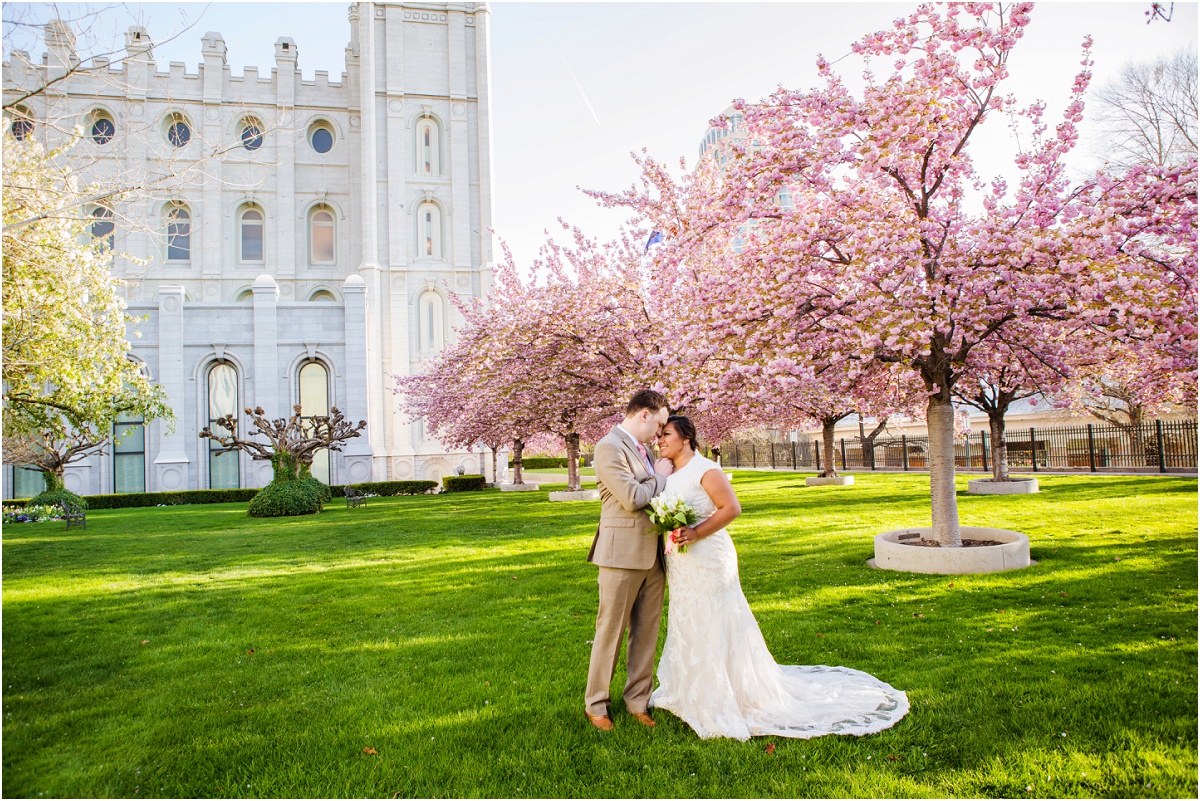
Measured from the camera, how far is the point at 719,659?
4.77 m

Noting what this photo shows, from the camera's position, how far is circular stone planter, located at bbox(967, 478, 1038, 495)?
19.6 metres

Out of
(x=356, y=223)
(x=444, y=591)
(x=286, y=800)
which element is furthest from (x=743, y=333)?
(x=356, y=223)

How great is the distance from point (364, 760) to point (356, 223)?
4271 cm

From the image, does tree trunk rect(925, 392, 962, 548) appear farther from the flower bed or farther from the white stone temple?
the white stone temple

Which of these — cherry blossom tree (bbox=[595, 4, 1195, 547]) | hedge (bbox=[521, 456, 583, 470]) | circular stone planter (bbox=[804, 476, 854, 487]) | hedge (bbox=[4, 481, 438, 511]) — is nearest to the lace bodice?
cherry blossom tree (bbox=[595, 4, 1195, 547])

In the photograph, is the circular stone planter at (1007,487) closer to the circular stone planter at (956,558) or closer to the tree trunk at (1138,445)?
the tree trunk at (1138,445)

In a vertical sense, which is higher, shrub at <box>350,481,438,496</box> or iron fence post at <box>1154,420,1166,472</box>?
iron fence post at <box>1154,420,1166,472</box>

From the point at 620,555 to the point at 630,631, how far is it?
67 cm

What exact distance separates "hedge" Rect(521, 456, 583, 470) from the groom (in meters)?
49.7

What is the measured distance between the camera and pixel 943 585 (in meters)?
8.69

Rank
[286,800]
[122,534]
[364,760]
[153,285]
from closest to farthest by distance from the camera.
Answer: [286,800], [364,760], [122,534], [153,285]

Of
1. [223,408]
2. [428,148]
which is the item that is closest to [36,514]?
[223,408]

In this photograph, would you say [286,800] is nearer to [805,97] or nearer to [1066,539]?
[805,97]

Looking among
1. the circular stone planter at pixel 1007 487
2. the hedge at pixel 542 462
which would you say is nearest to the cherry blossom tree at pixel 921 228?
the circular stone planter at pixel 1007 487
